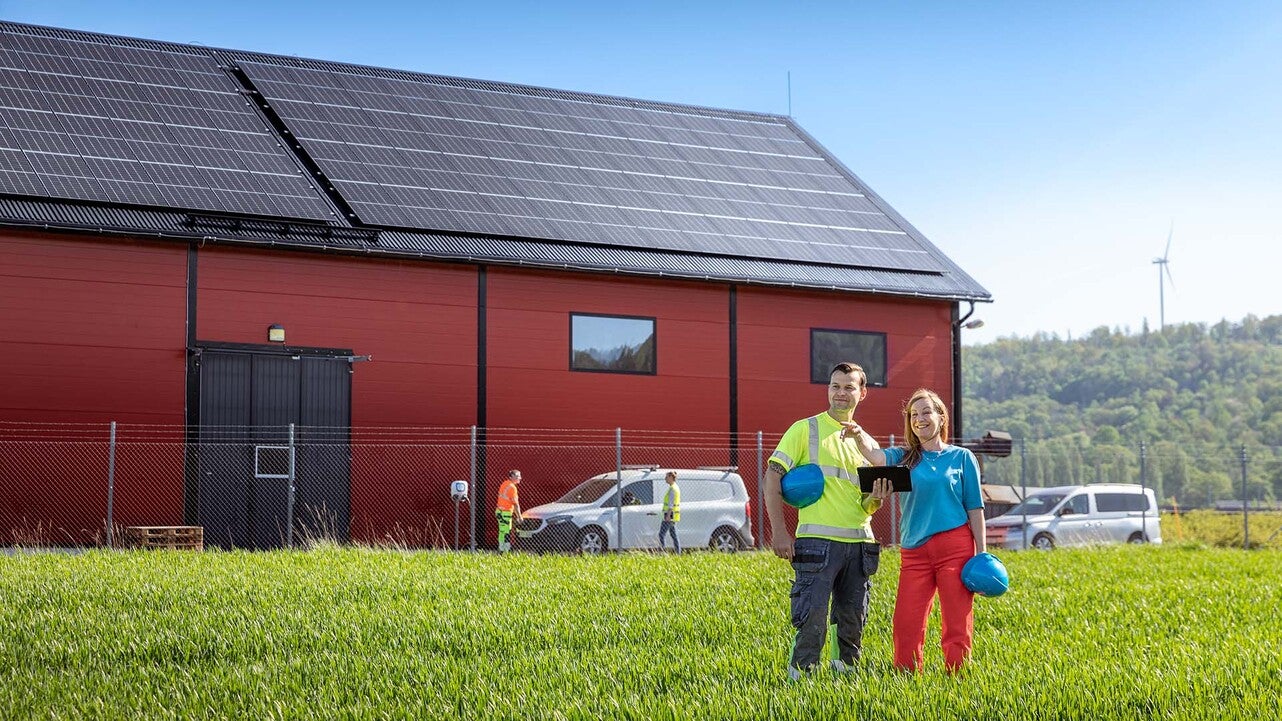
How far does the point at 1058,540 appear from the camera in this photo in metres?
27.8

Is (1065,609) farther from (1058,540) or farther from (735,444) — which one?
(1058,540)

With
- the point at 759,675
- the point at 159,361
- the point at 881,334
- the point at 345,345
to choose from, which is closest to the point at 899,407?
the point at 881,334

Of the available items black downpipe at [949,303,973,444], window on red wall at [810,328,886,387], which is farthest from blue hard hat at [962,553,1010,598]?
black downpipe at [949,303,973,444]

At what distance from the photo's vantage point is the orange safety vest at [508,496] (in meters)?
21.1

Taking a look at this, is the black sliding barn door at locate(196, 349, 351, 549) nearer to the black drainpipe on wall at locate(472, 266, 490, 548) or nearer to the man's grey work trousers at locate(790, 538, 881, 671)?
the black drainpipe on wall at locate(472, 266, 490, 548)

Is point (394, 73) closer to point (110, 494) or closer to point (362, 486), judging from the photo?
point (362, 486)

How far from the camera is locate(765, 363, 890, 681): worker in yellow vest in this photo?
7.88m

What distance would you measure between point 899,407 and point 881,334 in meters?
1.37

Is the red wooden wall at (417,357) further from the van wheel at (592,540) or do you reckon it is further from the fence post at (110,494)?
the van wheel at (592,540)

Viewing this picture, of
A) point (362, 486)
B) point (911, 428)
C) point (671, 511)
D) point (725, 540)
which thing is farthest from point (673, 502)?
point (911, 428)

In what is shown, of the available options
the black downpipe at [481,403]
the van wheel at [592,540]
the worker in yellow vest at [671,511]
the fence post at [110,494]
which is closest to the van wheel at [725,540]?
the worker in yellow vest at [671,511]

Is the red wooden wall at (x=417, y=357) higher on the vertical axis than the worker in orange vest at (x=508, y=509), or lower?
higher

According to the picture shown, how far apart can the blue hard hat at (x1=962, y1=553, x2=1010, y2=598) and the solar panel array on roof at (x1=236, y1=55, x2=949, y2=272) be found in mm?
15638

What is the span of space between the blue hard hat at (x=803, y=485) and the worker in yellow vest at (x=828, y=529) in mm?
50
